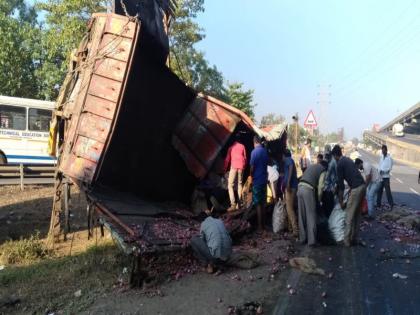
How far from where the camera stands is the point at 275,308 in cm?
538

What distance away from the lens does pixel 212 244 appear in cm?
644

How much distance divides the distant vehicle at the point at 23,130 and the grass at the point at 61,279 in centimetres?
1214

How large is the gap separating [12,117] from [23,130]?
692mm

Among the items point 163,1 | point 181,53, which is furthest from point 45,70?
point 163,1

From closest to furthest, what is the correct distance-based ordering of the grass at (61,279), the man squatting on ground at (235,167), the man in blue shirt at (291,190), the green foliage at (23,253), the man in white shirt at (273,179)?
1. the grass at (61,279)
2. the green foliage at (23,253)
3. the man in blue shirt at (291,190)
4. the man squatting on ground at (235,167)
5. the man in white shirt at (273,179)

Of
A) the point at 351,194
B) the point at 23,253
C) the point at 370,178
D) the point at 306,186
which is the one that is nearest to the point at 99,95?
the point at 23,253

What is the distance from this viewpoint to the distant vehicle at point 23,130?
19.2 meters

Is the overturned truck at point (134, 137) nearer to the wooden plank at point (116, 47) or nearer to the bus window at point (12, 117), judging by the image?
the wooden plank at point (116, 47)

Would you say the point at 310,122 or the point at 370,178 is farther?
the point at 310,122

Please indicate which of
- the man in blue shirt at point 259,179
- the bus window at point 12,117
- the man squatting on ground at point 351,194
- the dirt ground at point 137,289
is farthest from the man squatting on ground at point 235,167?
the bus window at point 12,117

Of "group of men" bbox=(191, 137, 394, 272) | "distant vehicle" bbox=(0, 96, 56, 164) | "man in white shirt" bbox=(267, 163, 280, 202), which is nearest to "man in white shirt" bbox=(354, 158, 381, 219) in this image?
"group of men" bbox=(191, 137, 394, 272)

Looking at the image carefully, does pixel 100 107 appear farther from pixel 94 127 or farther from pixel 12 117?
pixel 12 117

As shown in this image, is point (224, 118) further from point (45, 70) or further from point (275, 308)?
point (45, 70)

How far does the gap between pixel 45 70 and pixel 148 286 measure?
74.3 feet
